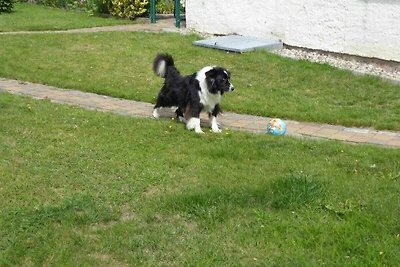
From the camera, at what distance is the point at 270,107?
8008 millimetres

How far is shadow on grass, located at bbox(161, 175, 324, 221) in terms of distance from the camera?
4.59m

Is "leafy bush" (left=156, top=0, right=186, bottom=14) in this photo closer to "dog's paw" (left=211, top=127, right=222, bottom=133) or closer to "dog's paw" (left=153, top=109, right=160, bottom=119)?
"dog's paw" (left=153, top=109, right=160, bottom=119)

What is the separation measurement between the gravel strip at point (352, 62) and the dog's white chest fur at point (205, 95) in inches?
150

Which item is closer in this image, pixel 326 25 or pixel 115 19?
pixel 326 25

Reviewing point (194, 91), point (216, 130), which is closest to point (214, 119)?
point (216, 130)

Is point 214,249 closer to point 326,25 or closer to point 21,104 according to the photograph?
point 21,104

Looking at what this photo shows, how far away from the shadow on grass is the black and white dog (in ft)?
6.52

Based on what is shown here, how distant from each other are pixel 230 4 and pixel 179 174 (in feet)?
27.4

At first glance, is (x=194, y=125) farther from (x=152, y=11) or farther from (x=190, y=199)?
(x=152, y=11)

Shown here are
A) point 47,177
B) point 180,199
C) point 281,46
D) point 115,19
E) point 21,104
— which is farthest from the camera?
point 115,19

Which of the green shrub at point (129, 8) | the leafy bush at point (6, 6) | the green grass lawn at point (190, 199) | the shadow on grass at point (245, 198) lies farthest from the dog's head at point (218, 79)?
the leafy bush at point (6, 6)

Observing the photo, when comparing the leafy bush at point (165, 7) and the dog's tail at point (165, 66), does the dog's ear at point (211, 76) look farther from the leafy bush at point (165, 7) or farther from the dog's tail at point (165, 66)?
the leafy bush at point (165, 7)

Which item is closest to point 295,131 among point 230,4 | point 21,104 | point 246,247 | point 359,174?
point 359,174

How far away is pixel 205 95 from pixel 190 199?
236cm
